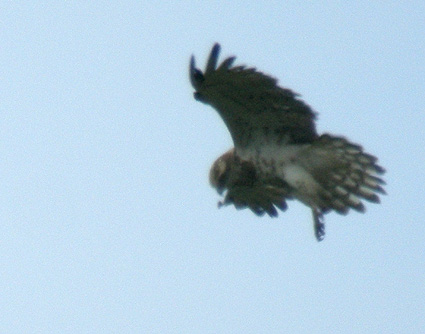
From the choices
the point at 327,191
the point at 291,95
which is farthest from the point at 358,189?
the point at 291,95

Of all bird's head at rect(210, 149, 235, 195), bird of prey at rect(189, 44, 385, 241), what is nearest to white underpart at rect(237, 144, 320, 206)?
bird of prey at rect(189, 44, 385, 241)

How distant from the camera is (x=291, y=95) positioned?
9797 mm

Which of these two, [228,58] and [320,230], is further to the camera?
[320,230]

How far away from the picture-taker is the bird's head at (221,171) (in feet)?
34.5

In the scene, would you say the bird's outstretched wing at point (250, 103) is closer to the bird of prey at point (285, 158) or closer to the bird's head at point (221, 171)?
the bird of prey at point (285, 158)

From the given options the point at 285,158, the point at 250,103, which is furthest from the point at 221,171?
the point at 250,103

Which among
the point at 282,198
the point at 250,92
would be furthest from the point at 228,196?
the point at 250,92

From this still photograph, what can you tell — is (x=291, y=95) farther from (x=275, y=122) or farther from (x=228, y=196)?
(x=228, y=196)

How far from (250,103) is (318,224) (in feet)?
3.77

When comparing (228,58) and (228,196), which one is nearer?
(228,58)

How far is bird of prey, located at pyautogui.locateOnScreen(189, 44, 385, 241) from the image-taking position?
9.98 meters

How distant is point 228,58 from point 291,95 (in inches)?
21.7

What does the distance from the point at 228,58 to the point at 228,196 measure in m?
1.42

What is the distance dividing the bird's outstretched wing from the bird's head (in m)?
0.15
